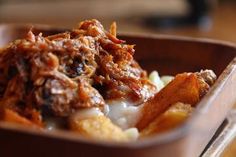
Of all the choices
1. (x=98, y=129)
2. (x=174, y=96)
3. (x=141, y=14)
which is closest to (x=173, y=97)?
(x=174, y=96)

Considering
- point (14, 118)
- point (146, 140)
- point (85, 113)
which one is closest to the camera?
point (146, 140)

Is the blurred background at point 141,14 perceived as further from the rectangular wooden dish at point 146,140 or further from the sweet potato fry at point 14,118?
the sweet potato fry at point 14,118

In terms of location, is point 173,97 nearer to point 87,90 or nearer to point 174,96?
point 174,96

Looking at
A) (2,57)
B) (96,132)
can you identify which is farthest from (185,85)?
(2,57)

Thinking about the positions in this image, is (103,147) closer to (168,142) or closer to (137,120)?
(168,142)

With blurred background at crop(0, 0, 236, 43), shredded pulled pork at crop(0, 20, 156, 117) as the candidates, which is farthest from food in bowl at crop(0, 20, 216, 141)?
blurred background at crop(0, 0, 236, 43)
